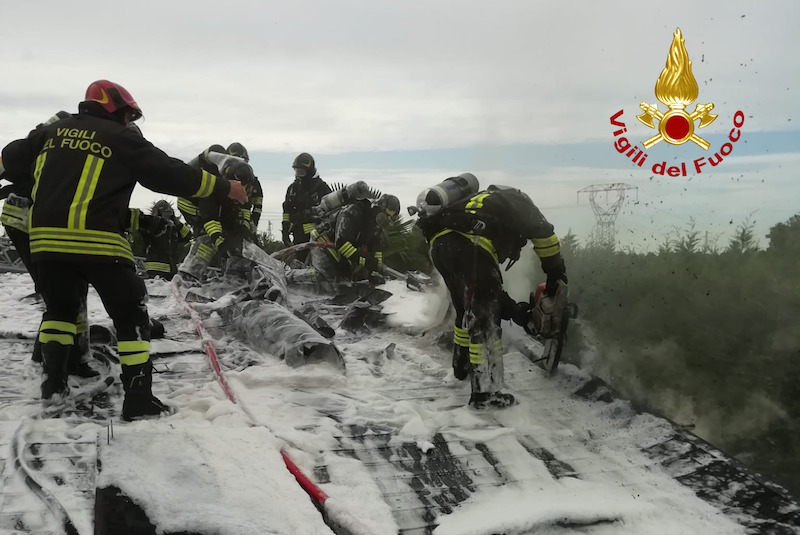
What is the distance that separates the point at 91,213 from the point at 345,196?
17.9 feet

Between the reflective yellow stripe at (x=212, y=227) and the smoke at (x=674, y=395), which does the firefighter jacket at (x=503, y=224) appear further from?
the reflective yellow stripe at (x=212, y=227)

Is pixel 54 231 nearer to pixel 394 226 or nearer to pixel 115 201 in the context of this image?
pixel 115 201

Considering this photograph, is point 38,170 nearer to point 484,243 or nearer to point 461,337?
point 484,243

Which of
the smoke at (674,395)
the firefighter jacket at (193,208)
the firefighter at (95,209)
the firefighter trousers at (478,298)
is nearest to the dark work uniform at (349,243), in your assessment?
the firefighter jacket at (193,208)

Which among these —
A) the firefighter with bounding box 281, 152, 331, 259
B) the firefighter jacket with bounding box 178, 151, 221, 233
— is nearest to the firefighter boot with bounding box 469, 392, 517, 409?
the firefighter jacket with bounding box 178, 151, 221, 233

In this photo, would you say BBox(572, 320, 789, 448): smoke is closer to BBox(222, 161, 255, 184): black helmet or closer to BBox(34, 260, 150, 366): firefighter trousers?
BBox(34, 260, 150, 366): firefighter trousers

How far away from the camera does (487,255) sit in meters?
4.40

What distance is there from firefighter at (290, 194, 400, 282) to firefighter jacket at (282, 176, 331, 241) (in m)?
1.80

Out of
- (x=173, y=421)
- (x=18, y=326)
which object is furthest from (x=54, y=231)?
(x=18, y=326)

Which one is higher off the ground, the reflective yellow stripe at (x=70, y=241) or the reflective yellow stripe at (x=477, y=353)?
the reflective yellow stripe at (x=70, y=241)

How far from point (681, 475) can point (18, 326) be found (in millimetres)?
5199

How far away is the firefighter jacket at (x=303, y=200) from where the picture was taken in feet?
36.6

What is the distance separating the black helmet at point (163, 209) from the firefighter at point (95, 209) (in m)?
4.31

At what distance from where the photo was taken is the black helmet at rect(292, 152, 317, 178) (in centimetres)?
1093
